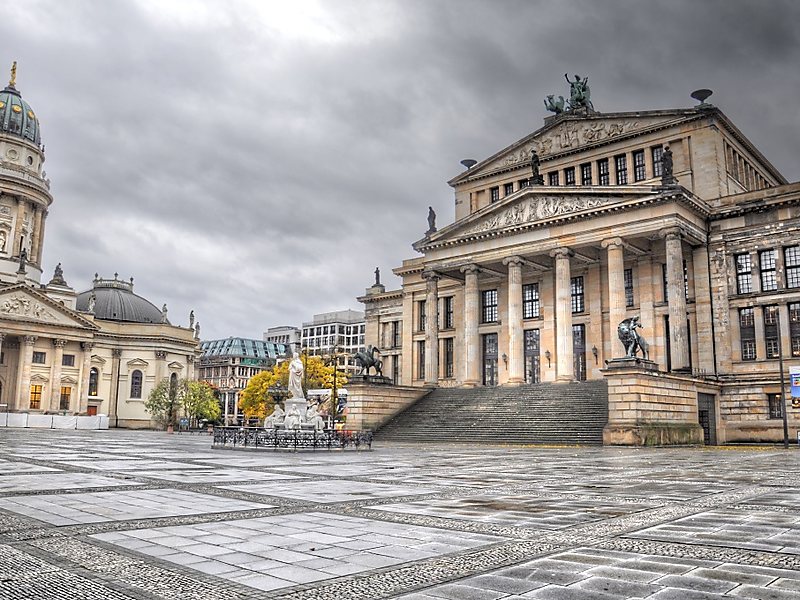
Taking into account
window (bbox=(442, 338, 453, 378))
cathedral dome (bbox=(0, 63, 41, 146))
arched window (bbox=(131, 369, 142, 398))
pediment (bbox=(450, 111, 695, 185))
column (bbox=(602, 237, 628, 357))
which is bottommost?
arched window (bbox=(131, 369, 142, 398))

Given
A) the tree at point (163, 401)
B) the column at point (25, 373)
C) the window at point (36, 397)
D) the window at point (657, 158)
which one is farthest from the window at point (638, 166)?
the window at point (36, 397)

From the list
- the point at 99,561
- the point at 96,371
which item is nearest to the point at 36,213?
the point at 96,371

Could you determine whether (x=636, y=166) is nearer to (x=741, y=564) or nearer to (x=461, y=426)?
(x=461, y=426)

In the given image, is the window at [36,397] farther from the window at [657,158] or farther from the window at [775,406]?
the window at [775,406]

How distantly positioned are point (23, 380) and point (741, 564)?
304 feet

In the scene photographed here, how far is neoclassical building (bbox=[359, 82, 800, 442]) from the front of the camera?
151 feet

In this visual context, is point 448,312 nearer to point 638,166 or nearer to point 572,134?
point 572,134

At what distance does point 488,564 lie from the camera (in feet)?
22.7

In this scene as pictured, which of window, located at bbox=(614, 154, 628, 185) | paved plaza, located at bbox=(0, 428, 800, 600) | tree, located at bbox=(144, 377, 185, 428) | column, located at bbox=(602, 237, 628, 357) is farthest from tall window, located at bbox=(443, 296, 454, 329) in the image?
paved plaza, located at bbox=(0, 428, 800, 600)

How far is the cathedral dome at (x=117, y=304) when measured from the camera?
107m

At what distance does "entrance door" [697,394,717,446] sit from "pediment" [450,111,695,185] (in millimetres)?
21745

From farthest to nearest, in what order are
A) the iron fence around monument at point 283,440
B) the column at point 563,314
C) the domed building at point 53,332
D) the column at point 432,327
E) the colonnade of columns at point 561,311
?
the domed building at point 53,332, the column at point 432,327, the column at point 563,314, the colonnade of columns at point 561,311, the iron fence around monument at point 283,440

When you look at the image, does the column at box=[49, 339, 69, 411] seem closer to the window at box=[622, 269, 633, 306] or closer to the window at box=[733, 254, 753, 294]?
the window at box=[622, 269, 633, 306]

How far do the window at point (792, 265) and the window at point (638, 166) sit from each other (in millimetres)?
13276
